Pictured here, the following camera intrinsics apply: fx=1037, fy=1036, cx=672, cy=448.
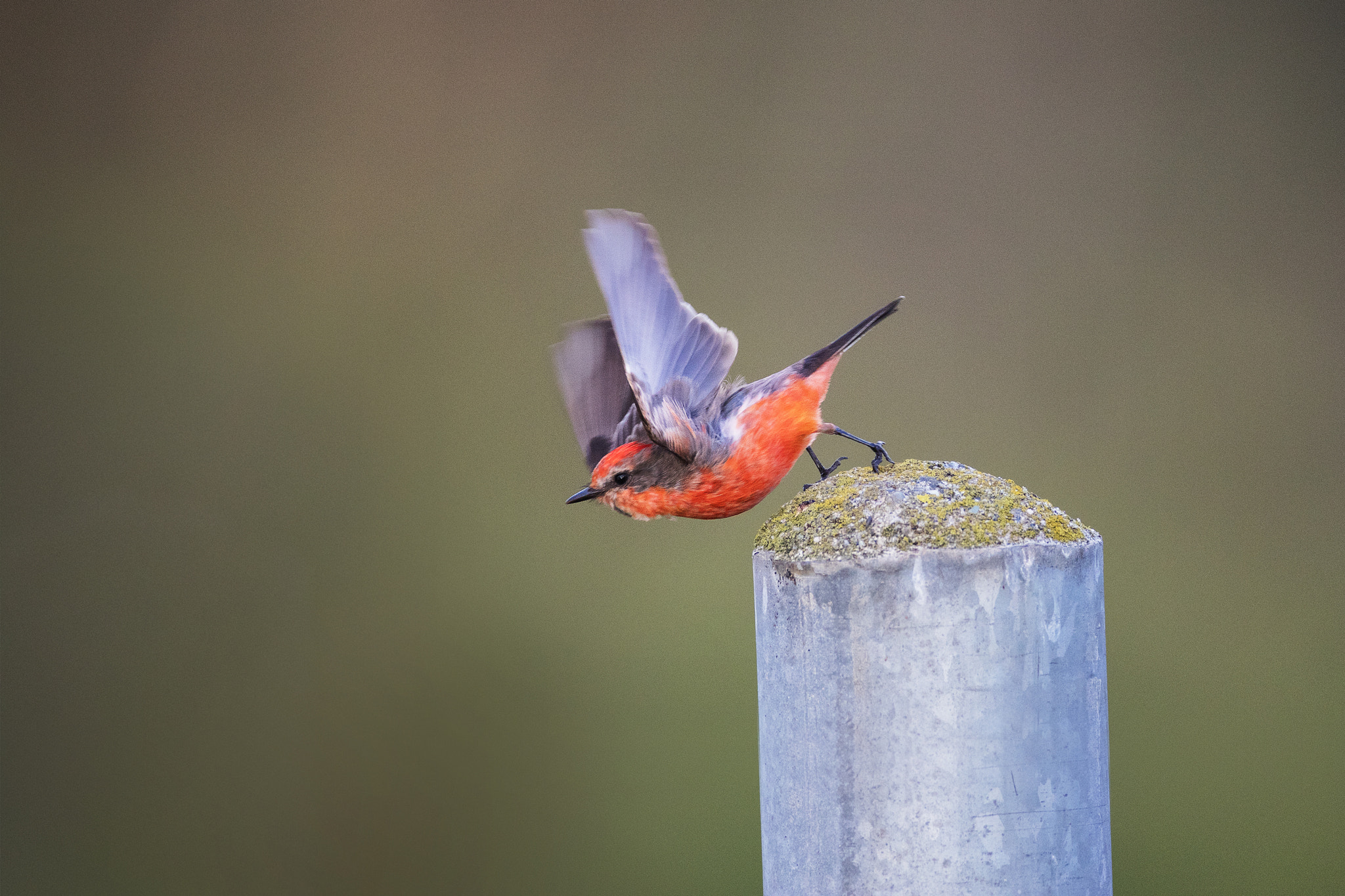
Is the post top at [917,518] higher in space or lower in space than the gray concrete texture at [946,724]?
higher

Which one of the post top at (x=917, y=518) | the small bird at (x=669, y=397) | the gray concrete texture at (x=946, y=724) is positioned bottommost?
the gray concrete texture at (x=946, y=724)

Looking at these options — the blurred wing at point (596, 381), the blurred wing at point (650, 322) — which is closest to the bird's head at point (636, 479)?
the blurred wing at point (650, 322)

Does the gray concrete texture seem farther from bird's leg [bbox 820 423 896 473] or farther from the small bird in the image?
the small bird

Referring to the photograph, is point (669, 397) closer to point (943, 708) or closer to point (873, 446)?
point (873, 446)

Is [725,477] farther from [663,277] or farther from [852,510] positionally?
[852,510]

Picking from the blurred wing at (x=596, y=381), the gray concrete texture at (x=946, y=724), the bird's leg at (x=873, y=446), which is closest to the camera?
the gray concrete texture at (x=946, y=724)

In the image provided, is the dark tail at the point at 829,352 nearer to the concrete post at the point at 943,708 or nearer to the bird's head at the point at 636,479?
the bird's head at the point at 636,479

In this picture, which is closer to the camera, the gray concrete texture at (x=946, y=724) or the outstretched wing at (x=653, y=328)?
the gray concrete texture at (x=946, y=724)

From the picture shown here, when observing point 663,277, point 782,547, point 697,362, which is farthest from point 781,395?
point 782,547

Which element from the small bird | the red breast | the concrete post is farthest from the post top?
the red breast
